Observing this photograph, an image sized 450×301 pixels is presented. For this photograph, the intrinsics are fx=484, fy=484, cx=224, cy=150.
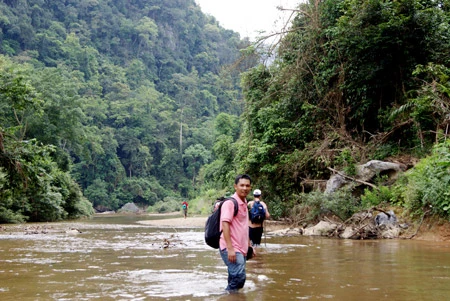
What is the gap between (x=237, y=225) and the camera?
19.4 feet

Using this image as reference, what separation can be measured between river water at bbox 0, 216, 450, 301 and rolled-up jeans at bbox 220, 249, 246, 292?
15cm

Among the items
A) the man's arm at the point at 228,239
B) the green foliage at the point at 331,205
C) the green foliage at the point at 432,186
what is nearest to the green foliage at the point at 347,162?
the green foliage at the point at 331,205

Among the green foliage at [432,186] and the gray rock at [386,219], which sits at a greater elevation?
the green foliage at [432,186]

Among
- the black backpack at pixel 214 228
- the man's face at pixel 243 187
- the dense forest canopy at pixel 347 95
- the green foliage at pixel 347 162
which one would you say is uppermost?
the dense forest canopy at pixel 347 95

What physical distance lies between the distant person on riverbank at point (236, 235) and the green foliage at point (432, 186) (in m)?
8.10

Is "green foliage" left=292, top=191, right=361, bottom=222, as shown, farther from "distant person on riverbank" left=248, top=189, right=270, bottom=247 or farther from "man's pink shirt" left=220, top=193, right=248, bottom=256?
"man's pink shirt" left=220, top=193, right=248, bottom=256

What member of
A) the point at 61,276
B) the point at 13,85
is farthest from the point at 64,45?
the point at 61,276

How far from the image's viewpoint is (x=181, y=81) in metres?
101

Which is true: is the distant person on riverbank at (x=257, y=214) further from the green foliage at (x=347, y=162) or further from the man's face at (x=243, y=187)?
the green foliage at (x=347, y=162)

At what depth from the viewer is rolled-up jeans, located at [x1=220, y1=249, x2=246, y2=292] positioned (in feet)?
19.3

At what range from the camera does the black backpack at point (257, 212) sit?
10.2 m

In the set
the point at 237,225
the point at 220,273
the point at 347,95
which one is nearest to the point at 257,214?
the point at 220,273

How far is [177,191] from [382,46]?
6520 cm

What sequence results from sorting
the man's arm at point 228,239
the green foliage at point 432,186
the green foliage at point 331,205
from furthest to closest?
the green foliage at point 331,205
the green foliage at point 432,186
the man's arm at point 228,239
